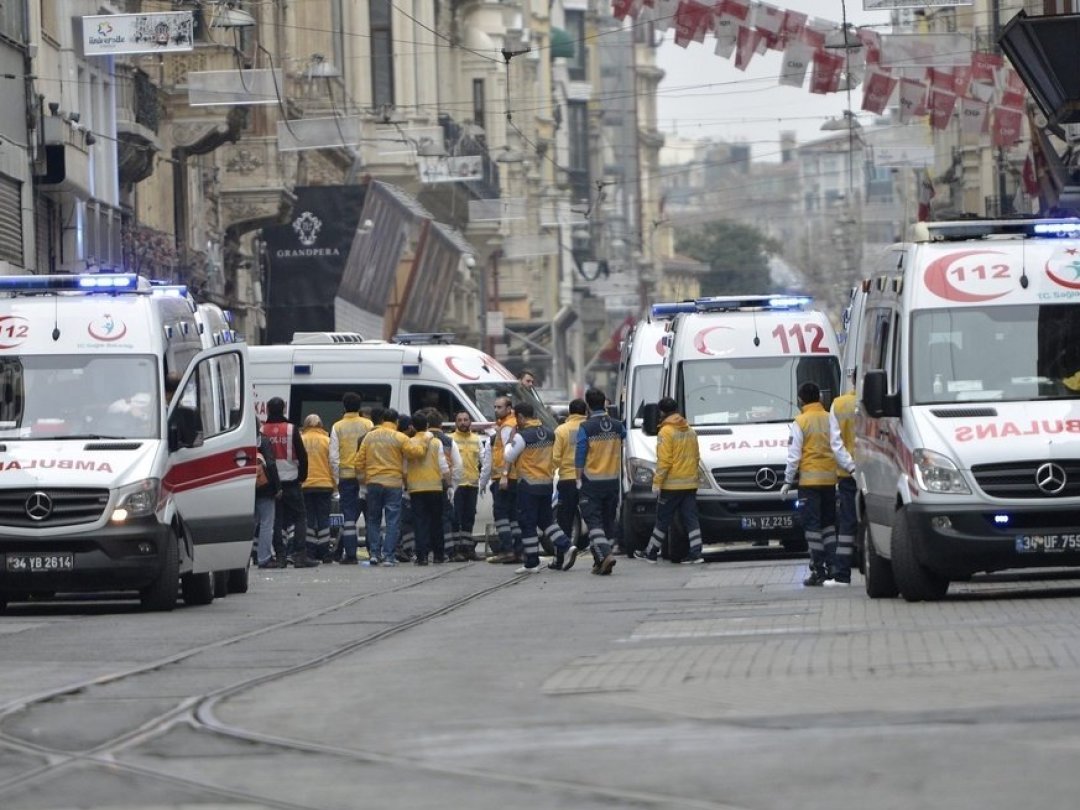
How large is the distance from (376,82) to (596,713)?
54793 mm

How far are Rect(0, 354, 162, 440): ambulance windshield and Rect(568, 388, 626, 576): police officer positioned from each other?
224 inches

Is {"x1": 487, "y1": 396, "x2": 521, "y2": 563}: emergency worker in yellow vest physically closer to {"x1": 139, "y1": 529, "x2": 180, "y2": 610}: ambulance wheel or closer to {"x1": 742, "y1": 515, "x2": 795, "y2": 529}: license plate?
{"x1": 742, "y1": 515, "x2": 795, "y2": 529}: license plate

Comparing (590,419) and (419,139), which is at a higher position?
(419,139)

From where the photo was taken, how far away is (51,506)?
61.8 ft

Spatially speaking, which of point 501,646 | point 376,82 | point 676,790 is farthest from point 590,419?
point 376,82

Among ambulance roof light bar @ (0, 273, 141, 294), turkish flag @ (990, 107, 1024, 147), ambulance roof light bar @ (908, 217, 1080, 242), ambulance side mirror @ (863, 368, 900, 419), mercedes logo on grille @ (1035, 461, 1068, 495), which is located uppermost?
turkish flag @ (990, 107, 1024, 147)

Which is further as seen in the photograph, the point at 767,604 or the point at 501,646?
the point at 767,604

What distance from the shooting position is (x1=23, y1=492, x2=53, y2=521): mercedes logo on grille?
741 inches

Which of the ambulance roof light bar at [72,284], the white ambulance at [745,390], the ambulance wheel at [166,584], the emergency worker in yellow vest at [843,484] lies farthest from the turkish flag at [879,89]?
the ambulance wheel at [166,584]

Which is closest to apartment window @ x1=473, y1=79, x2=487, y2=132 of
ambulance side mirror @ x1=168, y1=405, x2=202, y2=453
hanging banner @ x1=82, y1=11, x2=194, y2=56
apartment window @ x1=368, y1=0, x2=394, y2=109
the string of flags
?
apartment window @ x1=368, y1=0, x2=394, y2=109

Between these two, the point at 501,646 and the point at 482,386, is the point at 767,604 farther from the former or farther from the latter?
the point at 482,386

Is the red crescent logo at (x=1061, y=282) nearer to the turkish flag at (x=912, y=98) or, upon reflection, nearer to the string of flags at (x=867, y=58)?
the string of flags at (x=867, y=58)

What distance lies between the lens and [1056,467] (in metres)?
17.0

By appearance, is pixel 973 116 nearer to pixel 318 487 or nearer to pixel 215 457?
pixel 318 487
